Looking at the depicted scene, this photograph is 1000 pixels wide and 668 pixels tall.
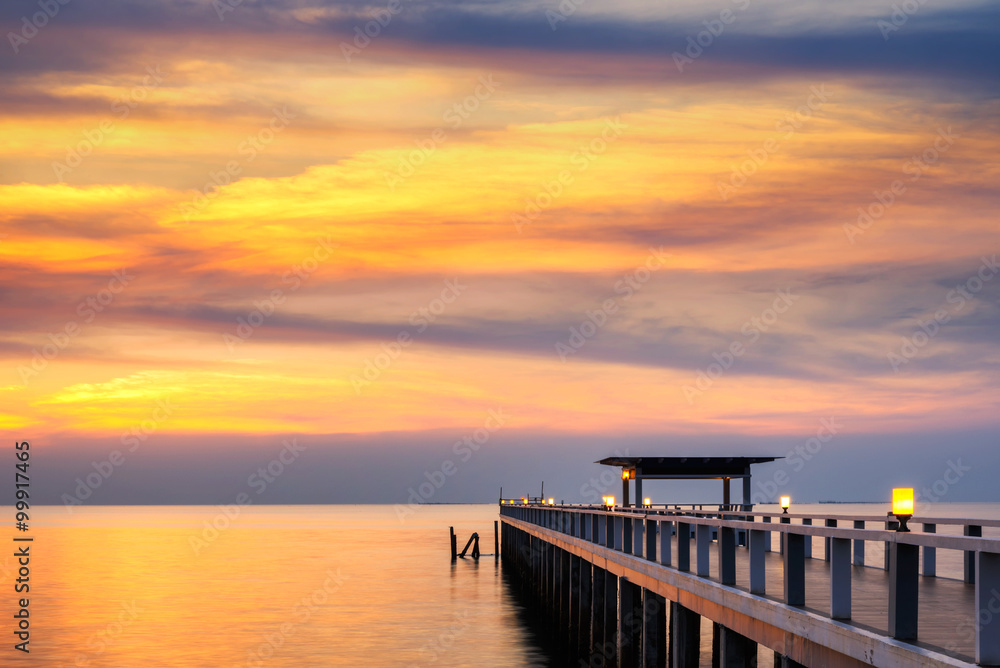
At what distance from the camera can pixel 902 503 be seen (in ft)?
31.3

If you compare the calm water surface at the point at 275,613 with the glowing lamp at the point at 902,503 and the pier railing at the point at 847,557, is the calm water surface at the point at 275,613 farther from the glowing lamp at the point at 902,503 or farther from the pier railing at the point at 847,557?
the glowing lamp at the point at 902,503

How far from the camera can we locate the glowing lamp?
31.1 feet

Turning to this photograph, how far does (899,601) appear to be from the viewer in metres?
8.62

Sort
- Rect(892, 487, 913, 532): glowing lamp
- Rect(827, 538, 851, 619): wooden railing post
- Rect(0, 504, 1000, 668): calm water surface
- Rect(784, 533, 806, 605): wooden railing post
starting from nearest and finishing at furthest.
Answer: Rect(892, 487, 913, 532): glowing lamp < Rect(827, 538, 851, 619): wooden railing post < Rect(784, 533, 806, 605): wooden railing post < Rect(0, 504, 1000, 668): calm water surface

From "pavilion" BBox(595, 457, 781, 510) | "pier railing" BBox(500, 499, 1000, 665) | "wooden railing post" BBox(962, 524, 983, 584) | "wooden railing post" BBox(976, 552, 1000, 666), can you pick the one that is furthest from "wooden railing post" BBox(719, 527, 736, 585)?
"pavilion" BBox(595, 457, 781, 510)

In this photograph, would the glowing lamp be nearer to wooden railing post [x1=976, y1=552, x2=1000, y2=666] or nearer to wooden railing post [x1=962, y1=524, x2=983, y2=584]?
wooden railing post [x1=976, y1=552, x2=1000, y2=666]

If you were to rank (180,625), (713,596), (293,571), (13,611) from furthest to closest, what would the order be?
(293,571)
(13,611)
(180,625)
(713,596)

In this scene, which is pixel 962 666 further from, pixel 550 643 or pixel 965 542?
pixel 550 643

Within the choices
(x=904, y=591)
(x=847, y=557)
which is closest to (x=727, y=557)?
(x=847, y=557)

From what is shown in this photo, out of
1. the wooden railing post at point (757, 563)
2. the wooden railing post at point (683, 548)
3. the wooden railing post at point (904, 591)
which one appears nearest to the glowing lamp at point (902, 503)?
the wooden railing post at point (904, 591)

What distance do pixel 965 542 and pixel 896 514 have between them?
193 centimetres

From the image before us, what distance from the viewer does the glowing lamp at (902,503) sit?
947 centimetres

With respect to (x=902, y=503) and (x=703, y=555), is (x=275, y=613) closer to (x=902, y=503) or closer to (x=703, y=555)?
(x=703, y=555)

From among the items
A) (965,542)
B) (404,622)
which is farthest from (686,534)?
(404,622)
